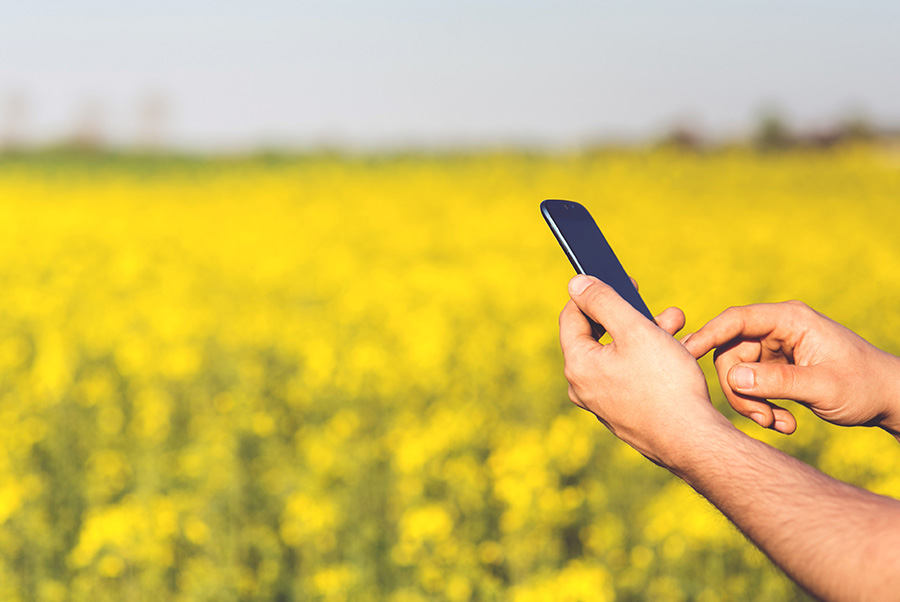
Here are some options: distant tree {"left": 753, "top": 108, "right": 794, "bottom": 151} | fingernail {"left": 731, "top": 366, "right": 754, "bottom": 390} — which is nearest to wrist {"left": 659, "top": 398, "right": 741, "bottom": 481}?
fingernail {"left": 731, "top": 366, "right": 754, "bottom": 390}

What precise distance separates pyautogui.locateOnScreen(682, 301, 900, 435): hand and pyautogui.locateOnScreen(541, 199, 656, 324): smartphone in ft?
0.43

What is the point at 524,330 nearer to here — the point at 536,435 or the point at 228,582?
the point at 536,435

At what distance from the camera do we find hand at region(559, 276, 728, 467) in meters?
1.02

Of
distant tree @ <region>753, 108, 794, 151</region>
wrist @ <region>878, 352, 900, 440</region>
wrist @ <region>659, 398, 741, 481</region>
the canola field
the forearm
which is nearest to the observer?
the forearm

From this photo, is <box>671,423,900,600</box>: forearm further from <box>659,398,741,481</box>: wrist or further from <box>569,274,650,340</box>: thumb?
<box>569,274,650,340</box>: thumb

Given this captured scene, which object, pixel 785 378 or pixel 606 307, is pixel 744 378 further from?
pixel 606 307

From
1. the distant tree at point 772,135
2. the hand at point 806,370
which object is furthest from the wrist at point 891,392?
the distant tree at point 772,135

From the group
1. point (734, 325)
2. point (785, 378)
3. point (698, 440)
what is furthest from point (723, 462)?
point (734, 325)

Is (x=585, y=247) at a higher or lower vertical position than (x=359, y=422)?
higher

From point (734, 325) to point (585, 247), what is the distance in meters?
0.27

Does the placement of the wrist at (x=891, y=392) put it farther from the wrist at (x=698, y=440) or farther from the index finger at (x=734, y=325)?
the wrist at (x=698, y=440)

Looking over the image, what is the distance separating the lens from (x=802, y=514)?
90cm

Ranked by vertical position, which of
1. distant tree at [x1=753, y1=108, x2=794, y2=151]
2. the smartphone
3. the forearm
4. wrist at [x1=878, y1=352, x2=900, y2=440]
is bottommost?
the forearm

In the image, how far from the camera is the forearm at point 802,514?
822 mm
